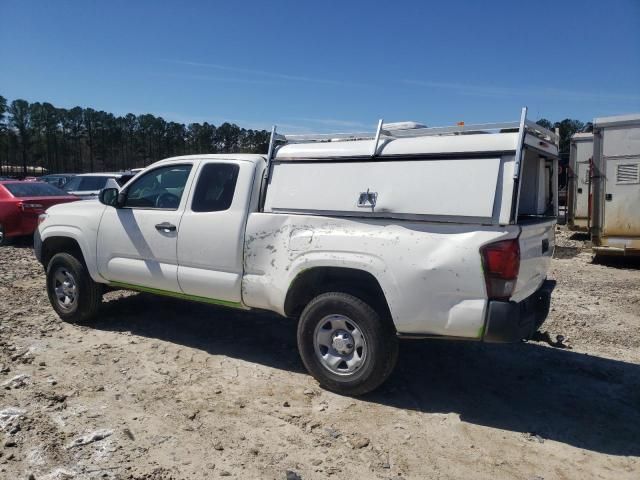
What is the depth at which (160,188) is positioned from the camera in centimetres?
536

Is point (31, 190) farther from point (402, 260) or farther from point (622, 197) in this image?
point (622, 197)

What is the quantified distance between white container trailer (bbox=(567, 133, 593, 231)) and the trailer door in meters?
2.84

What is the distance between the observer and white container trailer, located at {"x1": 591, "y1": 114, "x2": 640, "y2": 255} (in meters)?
9.91

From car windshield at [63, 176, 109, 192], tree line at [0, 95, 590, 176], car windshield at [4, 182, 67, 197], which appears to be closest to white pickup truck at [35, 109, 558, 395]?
car windshield at [4, 182, 67, 197]

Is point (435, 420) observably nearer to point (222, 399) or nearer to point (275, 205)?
point (222, 399)

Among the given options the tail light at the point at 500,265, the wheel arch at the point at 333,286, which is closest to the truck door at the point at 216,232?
the wheel arch at the point at 333,286

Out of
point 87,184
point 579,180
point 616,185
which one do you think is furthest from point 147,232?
point 579,180

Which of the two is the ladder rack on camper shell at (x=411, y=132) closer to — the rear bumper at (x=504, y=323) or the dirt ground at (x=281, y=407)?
the rear bumper at (x=504, y=323)

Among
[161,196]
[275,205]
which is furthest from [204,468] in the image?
[161,196]

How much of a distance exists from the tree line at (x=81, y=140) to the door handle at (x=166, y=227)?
4114 centimetres

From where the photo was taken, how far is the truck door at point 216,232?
460 centimetres

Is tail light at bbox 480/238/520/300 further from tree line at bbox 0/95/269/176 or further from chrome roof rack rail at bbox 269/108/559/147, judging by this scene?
tree line at bbox 0/95/269/176

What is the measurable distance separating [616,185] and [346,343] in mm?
8493

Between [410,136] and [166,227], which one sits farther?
[166,227]
